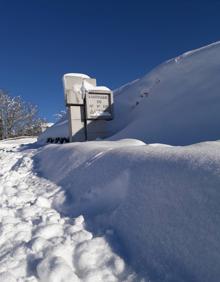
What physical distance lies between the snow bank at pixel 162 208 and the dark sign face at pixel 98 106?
10226mm

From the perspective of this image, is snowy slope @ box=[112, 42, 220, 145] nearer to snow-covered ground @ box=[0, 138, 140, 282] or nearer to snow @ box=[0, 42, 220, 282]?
snow @ box=[0, 42, 220, 282]

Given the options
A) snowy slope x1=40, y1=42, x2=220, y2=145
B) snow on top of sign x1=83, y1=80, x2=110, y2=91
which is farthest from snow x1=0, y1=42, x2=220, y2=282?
snow on top of sign x1=83, y1=80, x2=110, y2=91

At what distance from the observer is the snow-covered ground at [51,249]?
1792 millimetres

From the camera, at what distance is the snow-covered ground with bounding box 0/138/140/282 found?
1.79m

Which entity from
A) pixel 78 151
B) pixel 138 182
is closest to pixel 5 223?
pixel 138 182

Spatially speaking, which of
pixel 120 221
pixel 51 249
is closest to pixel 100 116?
pixel 120 221

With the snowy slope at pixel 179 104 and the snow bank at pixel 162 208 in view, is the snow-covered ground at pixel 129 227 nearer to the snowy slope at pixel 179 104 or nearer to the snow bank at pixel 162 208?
the snow bank at pixel 162 208

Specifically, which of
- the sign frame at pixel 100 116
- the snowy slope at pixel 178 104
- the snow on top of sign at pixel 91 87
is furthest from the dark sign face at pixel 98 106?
the snowy slope at pixel 178 104

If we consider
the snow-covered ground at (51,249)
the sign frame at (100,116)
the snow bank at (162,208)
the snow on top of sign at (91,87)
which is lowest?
the snow-covered ground at (51,249)

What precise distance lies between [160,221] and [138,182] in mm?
633

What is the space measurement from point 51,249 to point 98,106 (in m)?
12.0

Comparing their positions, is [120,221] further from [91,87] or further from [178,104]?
[91,87]

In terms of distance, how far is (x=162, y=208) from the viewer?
222 cm

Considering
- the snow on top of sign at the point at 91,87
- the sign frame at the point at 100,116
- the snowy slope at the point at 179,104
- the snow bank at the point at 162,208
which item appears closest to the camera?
the snow bank at the point at 162,208
